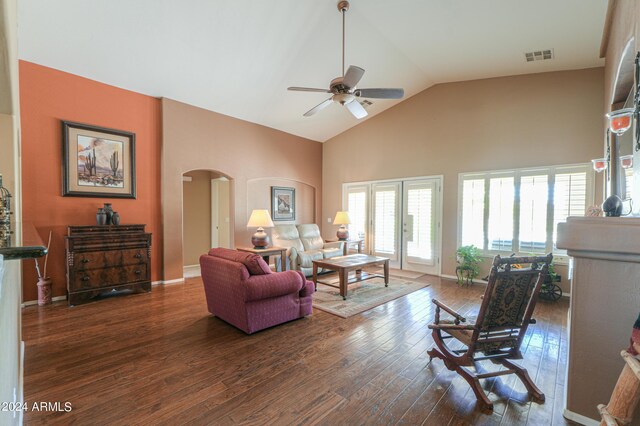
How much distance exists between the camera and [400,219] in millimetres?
6527

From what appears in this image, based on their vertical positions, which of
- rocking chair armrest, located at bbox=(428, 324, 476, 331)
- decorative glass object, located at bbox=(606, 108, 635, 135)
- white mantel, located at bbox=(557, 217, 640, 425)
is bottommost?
rocking chair armrest, located at bbox=(428, 324, 476, 331)

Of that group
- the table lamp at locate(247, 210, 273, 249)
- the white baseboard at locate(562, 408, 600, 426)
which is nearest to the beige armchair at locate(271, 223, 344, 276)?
the table lamp at locate(247, 210, 273, 249)

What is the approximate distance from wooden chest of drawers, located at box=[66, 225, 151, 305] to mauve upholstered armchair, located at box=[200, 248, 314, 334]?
5.82ft

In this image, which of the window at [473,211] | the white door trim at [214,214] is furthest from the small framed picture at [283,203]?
the window at [473,211]

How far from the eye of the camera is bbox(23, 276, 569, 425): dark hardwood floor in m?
1.94

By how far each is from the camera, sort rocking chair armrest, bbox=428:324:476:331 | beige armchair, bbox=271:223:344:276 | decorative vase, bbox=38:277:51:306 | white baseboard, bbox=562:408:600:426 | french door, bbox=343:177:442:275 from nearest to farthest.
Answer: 1. white baseboard, bbox=562:408:600:426
2. rocking chair armrest, bbox=428:324:476:331
3. decorative vase, bbox=38:277:51:306
4. beige armchair, bbox=271:223:344:276
5. french door, bbox=343:177:442:275

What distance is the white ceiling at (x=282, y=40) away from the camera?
3.46 m

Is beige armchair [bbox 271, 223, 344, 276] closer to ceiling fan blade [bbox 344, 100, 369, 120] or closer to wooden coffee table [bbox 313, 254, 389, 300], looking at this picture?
wooden coffee table [bbox 313, 254, 389, 300]

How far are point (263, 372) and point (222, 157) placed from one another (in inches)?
178

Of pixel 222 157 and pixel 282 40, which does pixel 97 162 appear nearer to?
pixel 222 157

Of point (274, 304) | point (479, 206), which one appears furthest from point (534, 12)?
point (274, 304)

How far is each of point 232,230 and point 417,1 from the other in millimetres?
5019

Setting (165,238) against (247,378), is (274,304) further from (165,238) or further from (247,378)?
(165,238)

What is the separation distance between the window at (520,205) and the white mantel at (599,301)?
3.42 metres
